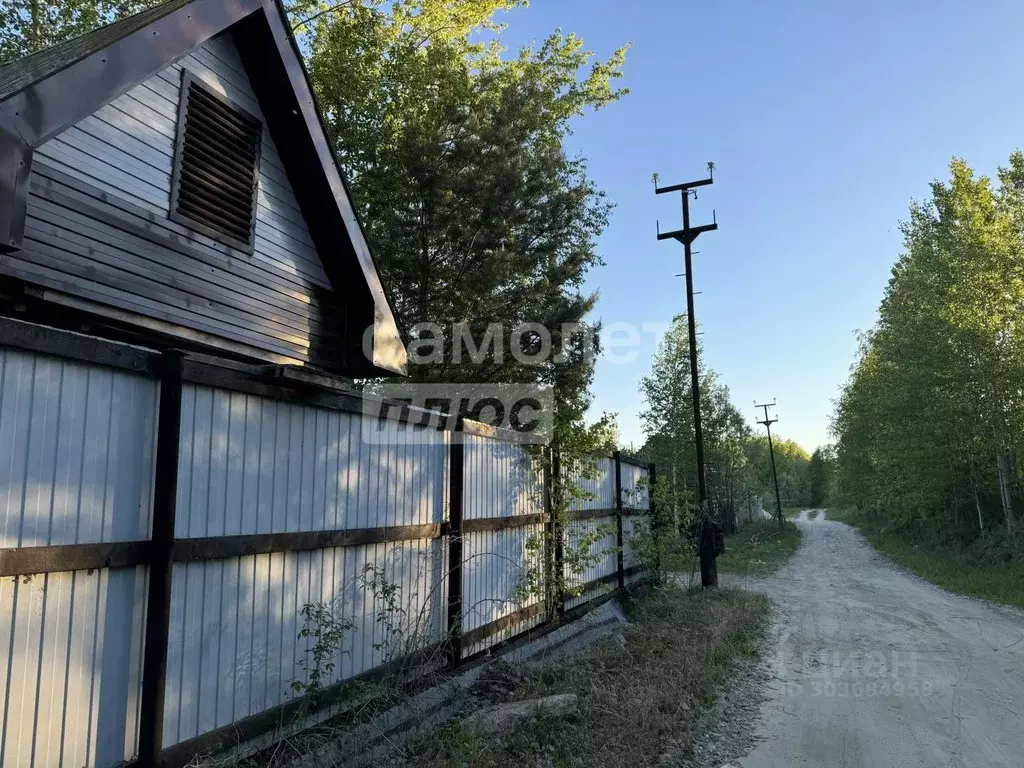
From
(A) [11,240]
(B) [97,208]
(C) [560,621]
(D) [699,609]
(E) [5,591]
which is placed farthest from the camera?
(D) [699,609]

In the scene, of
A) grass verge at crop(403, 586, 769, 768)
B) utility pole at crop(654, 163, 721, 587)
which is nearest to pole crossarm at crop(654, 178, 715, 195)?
utility pole at crop(654, 163, 721, 587)

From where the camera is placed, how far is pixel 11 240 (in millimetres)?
4316

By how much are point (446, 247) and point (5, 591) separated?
1364cm

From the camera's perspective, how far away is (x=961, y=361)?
60.5ft

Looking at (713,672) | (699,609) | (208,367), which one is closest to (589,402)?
(699,609)

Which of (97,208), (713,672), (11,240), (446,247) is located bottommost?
(713,672)

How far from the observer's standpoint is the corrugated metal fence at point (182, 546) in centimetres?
278

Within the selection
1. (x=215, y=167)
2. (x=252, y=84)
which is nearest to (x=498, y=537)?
(x=215, y=167)

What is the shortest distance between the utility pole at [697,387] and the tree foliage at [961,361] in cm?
843

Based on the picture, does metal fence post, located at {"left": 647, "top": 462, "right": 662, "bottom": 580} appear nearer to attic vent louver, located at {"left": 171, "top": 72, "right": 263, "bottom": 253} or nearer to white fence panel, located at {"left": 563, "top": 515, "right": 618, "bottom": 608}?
white fence panel, located at {"left": 563, "top": 515, "right": 618, "bottom": 608}

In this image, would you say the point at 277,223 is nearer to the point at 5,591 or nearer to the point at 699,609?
the point at 5,591

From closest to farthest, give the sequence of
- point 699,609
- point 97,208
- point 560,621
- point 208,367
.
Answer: point 208,367
point 97,208
point 560,621
point 699,609

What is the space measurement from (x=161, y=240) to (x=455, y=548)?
3588 millimetres

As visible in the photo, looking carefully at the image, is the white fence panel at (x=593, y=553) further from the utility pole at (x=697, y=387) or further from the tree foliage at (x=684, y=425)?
the tree foliage at (x=684, y=425)
